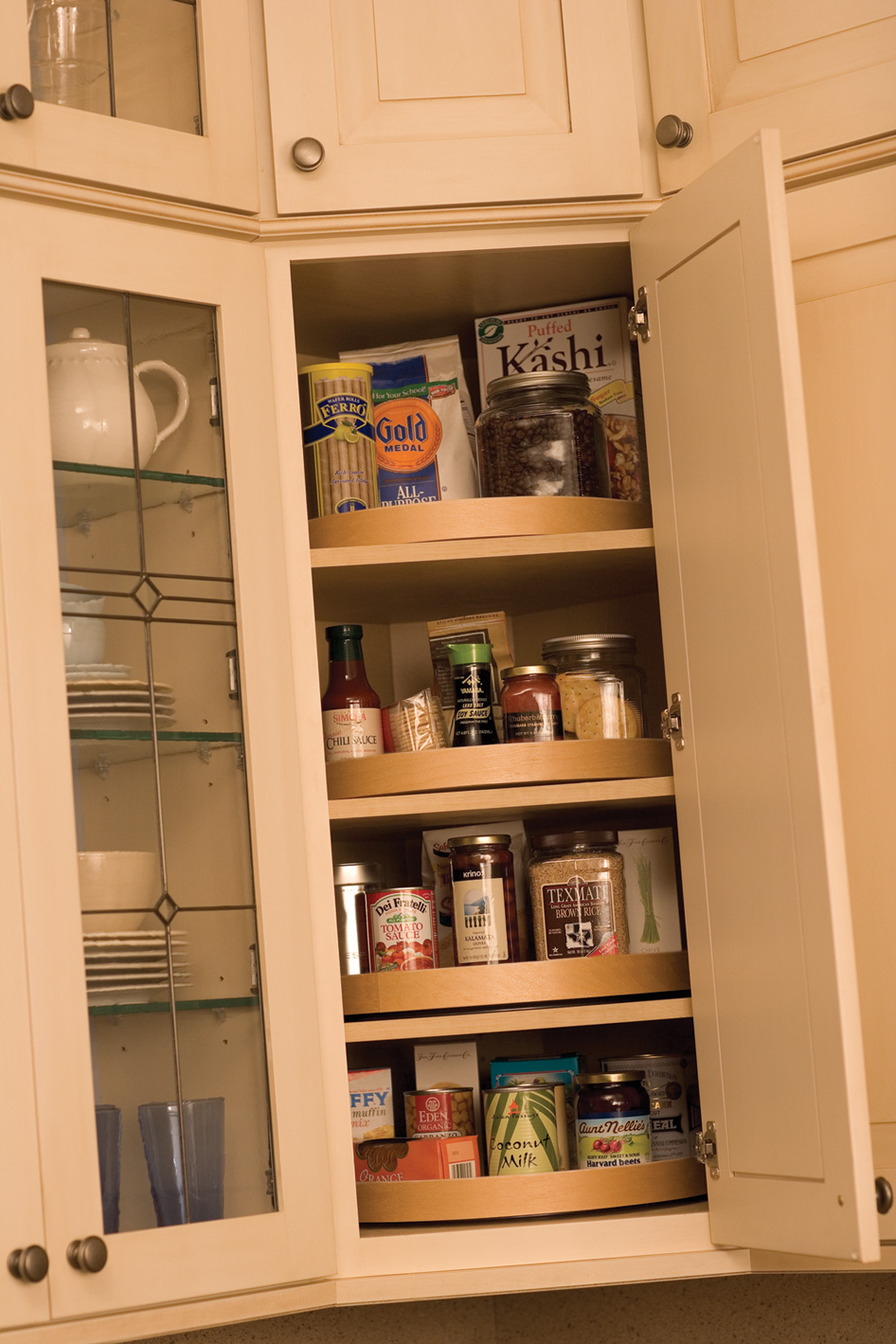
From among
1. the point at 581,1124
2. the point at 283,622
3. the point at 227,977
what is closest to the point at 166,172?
the point at 283,622

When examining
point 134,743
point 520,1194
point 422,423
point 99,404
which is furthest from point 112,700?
point 520,1194

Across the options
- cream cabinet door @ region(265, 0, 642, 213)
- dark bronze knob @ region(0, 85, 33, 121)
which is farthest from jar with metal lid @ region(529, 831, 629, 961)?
dark bronze knob @ region(0, 85, 33, 121)

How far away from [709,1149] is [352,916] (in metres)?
0.44

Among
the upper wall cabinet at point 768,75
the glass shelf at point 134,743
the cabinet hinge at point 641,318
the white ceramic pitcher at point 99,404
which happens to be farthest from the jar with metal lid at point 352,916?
the upper wall cabinet at point 768,75

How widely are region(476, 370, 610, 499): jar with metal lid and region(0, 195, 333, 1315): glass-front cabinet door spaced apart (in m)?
0.27

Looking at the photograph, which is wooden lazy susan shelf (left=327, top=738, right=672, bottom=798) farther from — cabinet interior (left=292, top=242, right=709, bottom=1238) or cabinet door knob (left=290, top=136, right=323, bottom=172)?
cabinet door knob (left=290, top=136, right=323, bottom=172)

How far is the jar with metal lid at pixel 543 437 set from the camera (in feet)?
4.95

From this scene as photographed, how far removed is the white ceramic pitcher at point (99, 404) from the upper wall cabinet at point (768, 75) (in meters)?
0.58

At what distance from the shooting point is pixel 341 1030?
4.36 feet

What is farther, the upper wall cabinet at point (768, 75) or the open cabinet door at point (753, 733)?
the upper wall cabinet at point (768, 75)

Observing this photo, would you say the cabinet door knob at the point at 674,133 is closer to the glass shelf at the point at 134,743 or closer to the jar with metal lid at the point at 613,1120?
the glass shelf at the point at 134,743

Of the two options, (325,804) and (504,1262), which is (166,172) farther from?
(504,1262)

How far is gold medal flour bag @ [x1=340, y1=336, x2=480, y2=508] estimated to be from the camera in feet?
5.16

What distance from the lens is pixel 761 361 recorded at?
1.21m
